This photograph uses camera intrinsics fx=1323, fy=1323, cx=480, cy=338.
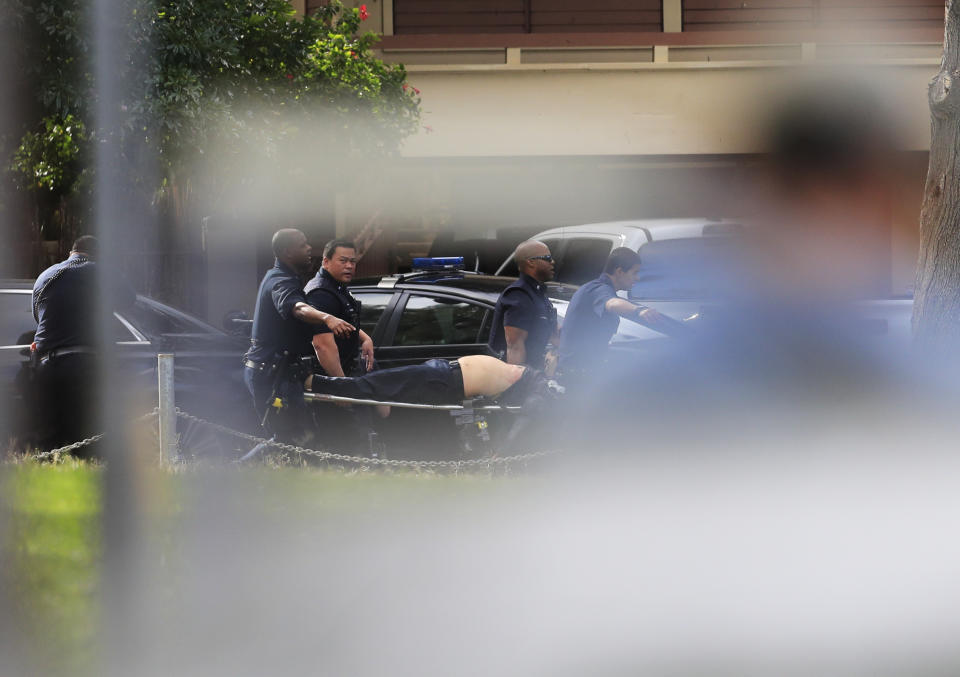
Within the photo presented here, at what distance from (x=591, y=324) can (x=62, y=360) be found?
305 cm

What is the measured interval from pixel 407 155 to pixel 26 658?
13.2 metres

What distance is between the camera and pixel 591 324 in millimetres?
7090

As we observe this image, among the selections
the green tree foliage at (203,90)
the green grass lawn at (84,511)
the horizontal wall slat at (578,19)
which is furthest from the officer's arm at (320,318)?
the horizontal wall slat at (578,19)

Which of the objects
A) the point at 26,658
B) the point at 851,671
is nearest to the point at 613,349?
the point at 851,671

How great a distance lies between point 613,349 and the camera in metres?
7.45

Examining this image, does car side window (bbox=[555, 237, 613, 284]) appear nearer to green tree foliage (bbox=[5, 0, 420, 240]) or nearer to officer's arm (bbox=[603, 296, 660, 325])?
officer's arm (bbox=[603, 296, 660, 325])

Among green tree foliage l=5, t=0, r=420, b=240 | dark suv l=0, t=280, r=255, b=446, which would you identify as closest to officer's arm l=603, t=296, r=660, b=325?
dark suv l=0, t=280, r=255, b=446

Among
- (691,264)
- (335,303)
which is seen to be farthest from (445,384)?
(691,264)

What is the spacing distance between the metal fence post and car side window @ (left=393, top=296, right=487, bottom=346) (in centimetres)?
178

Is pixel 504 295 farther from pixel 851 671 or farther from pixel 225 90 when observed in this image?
pixel 225 90

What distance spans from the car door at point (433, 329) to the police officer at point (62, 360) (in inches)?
63.6

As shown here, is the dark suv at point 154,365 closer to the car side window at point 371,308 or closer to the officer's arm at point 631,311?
the car side window at point 371,308

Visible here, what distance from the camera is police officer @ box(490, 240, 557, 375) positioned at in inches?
281

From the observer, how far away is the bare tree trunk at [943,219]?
6875 millimetres
